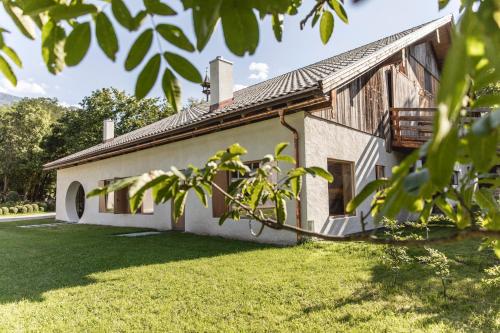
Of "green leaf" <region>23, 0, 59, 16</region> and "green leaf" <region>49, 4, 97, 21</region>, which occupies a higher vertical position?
"green leaf" <region>23, 0, 59, 16</region>

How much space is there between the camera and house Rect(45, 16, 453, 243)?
28.0ft

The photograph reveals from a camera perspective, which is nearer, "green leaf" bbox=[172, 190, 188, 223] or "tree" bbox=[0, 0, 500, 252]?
"tree" bbox=[0, 0, 500, 252]

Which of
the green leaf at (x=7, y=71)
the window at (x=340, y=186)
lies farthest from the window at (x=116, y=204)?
the green leaf at (x=7, y=71)

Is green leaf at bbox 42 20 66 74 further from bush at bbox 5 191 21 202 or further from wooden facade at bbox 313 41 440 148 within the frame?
bush at bbox 5 191 21 202

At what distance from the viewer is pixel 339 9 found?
1.57 meters

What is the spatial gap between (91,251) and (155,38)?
8.77 m

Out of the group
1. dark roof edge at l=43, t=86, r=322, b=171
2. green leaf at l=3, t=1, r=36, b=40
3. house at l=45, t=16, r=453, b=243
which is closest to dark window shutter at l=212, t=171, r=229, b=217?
house at l=45, t=16, r=453, b=243

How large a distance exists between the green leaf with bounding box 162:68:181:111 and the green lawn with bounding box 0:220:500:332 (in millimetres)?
3423

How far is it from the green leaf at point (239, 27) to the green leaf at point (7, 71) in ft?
3.21

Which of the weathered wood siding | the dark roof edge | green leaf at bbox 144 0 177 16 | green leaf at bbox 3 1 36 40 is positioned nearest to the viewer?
green leaf at bbox 144 0 177 16

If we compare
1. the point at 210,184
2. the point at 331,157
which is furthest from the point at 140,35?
the point at 331,157

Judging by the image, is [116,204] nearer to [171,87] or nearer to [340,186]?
[340,186]

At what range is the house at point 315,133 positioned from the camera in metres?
8.53

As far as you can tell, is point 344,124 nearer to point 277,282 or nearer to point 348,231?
point 348,231
